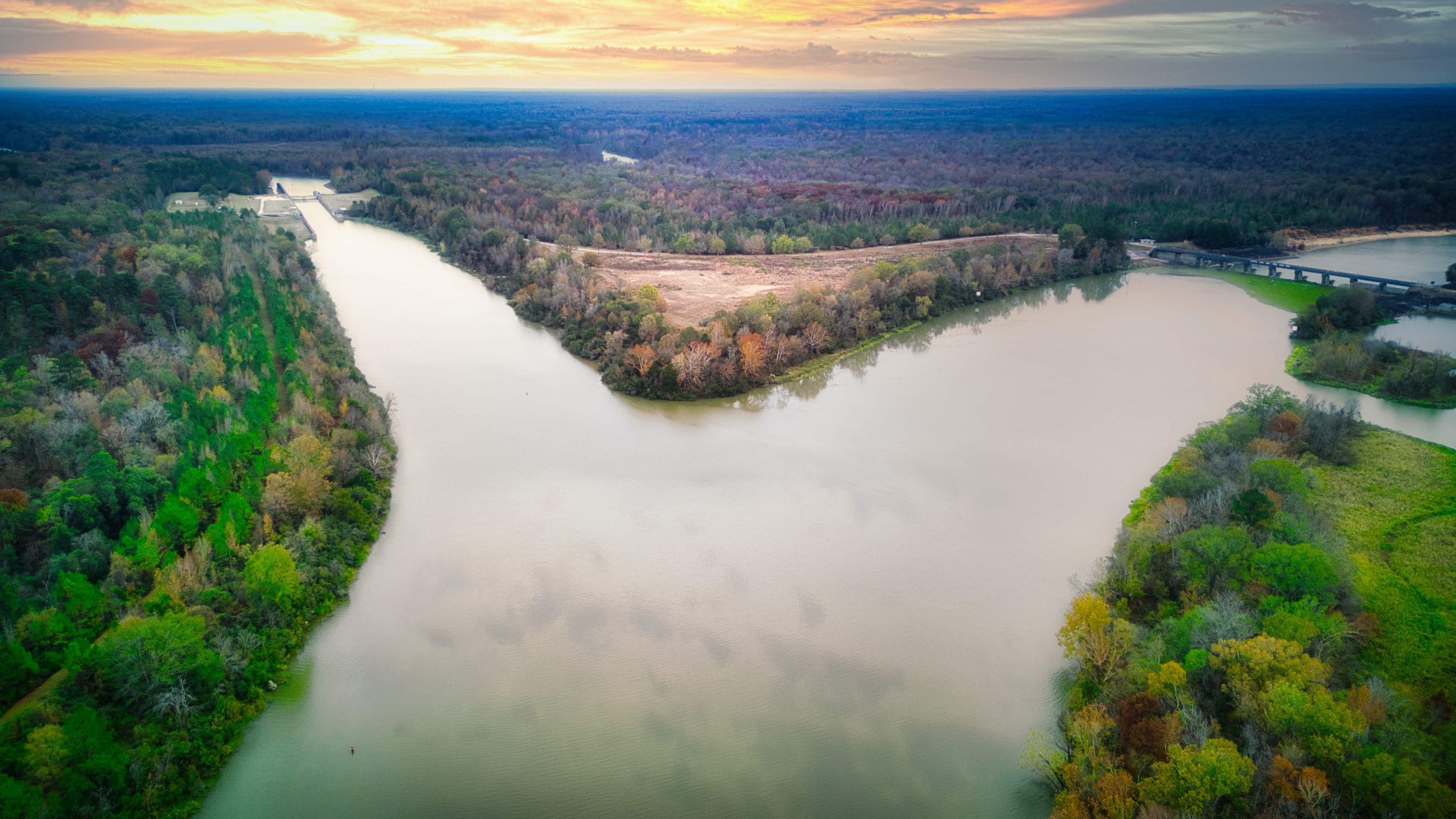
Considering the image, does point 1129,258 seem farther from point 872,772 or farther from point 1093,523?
Answer: point 872,772

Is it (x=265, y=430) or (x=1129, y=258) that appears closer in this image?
(x=265, y=430)

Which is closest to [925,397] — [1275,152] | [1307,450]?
[1307,450]

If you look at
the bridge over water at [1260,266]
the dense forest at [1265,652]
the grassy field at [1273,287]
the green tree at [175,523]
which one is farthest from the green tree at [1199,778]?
A: the bridge over water at [1260,266]

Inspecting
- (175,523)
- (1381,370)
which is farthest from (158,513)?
(1381,370)

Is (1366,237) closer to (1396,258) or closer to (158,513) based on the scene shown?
(1396,258)

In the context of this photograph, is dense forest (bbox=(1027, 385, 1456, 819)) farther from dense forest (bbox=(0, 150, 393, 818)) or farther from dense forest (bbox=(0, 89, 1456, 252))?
dense forest (bbox=(0, 89, 1456, 252))

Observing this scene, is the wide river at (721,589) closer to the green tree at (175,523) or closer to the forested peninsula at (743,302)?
the forested peninsula at (743,302)
